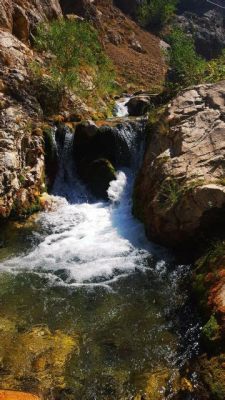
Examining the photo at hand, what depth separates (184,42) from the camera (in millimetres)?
29156

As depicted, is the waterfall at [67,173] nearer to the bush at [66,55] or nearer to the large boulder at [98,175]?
the large boulder at [98,175]

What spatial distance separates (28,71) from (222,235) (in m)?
12.9

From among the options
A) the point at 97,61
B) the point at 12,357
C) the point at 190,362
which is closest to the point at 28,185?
the point at 12,357

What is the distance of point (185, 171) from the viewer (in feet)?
36.4

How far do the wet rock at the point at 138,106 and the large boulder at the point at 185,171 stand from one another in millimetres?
8199

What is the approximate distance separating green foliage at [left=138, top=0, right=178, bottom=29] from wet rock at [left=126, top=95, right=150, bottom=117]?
98.7ft

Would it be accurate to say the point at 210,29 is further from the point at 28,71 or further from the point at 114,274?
the point at 114,274

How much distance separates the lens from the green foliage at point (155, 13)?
4859 cm

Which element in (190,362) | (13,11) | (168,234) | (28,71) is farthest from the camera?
(13,11)

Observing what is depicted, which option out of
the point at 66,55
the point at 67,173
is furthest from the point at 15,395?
the point at 66,55

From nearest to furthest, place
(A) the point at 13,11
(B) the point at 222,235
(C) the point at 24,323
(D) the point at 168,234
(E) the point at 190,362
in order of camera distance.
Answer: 1. (E) the point at 190,362
2. (C) the point at 24,323
3. (B) the point at 222,235
4. (D) the point at 168,234
5. (A) the point at 13,11

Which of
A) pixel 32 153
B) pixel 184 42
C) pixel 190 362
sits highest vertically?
pixel 184 42

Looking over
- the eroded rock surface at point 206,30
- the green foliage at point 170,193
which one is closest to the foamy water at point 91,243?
the green foliage at point 170,193

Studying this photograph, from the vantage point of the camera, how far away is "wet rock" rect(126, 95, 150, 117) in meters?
22.7
